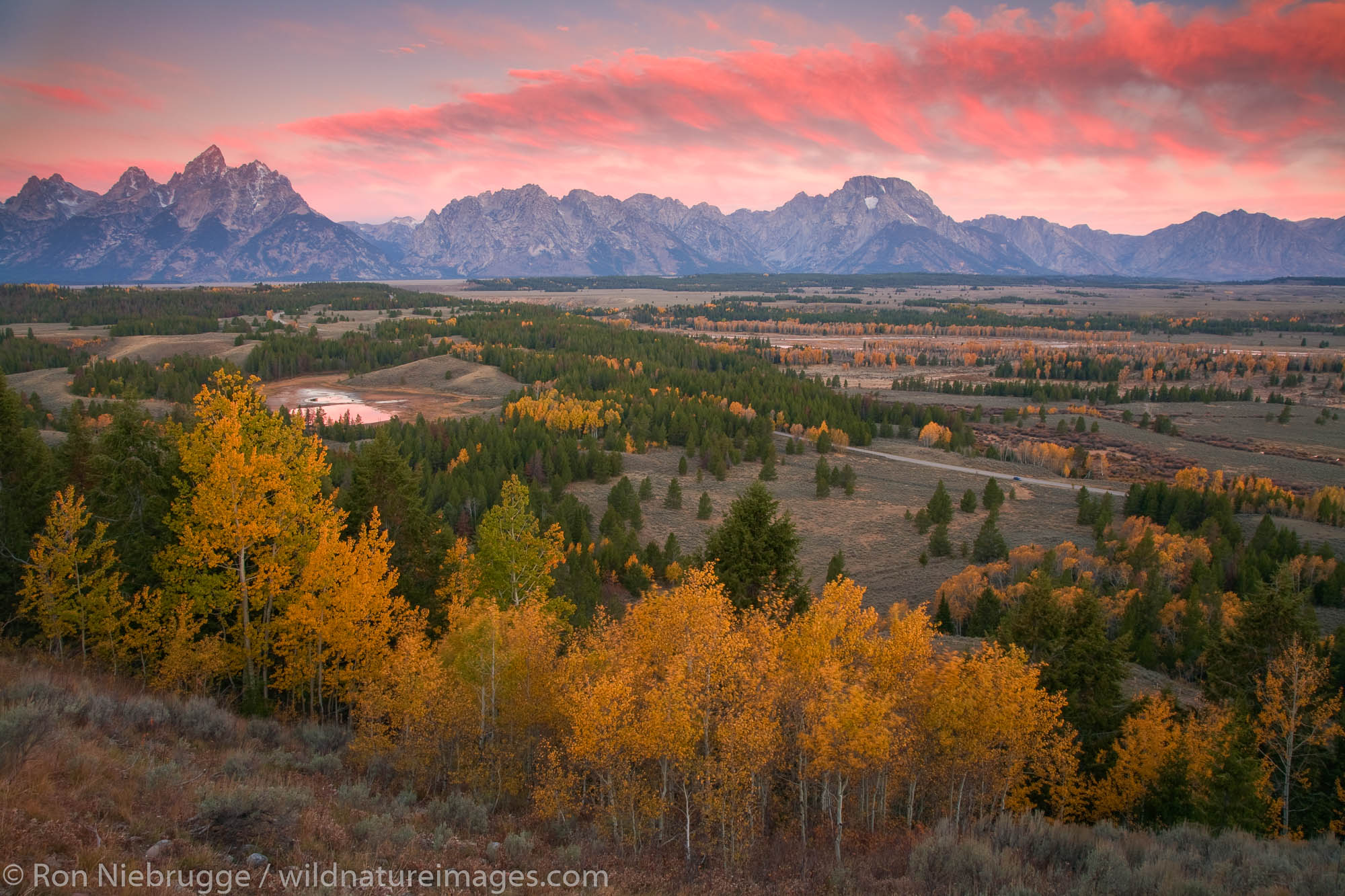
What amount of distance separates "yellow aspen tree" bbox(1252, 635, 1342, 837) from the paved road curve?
62.4 meters

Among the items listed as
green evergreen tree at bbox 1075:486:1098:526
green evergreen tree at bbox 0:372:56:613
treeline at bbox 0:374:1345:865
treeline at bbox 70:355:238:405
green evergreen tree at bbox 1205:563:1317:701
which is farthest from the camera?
treeline at bbox 70:355:238:405

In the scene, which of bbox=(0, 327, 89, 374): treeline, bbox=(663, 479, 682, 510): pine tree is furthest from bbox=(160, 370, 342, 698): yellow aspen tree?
bbox=(0, 327, 89, 374): treeline

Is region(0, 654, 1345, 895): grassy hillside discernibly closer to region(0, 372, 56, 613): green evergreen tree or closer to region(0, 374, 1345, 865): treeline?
region(0, 374, 1345, 865): treeline

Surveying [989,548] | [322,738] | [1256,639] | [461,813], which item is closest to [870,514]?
[989,548]

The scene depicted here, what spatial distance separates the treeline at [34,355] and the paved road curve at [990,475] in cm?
15360

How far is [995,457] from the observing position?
4365 inches

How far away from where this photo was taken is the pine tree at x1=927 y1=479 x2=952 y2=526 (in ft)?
240

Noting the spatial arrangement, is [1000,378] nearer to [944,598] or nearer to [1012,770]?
[944,598]

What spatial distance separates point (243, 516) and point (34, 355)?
17198 cm

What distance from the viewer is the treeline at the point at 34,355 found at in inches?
5453

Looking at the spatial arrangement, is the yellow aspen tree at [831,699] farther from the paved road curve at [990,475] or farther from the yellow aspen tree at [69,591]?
the paved road curve at [990,475]

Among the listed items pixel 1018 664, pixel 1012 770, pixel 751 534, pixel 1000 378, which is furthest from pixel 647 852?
pixel 1000 378

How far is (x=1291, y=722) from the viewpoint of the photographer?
84.6ft

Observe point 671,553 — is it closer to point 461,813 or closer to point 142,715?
point 461,813
